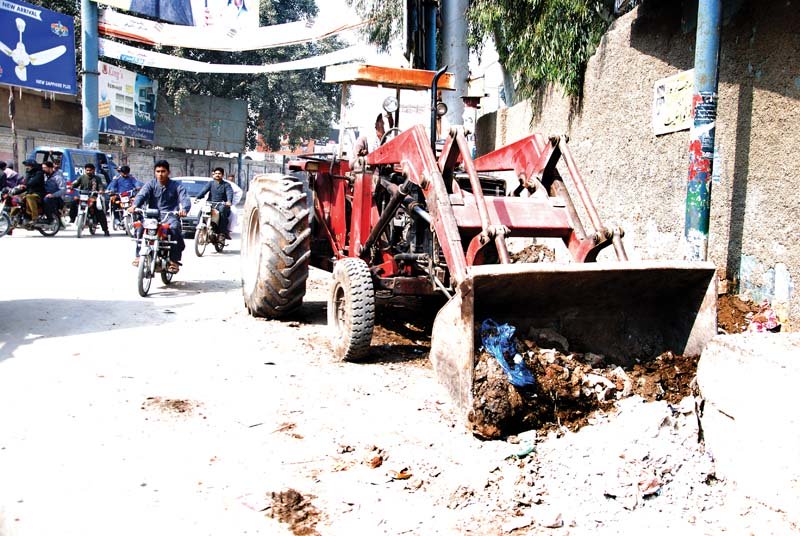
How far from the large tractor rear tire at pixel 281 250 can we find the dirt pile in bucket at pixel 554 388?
2796 mm

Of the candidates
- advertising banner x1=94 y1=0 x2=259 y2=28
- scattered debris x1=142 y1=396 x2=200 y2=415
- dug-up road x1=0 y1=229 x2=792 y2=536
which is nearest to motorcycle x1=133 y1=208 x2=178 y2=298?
dug-up road x1=0 y1=229 x2=792 y2=536

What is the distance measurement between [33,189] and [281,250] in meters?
11.8

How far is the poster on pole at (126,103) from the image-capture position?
27.2m

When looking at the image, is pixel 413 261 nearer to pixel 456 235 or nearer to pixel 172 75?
pixel 456 235

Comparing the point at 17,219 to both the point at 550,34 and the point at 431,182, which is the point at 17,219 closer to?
the point at 550,34

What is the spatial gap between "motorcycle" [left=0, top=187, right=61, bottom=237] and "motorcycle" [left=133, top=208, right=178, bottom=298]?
7.16 metres

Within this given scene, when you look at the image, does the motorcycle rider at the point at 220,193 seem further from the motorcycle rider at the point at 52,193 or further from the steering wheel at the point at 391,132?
the steering wheel at the point at 391,132

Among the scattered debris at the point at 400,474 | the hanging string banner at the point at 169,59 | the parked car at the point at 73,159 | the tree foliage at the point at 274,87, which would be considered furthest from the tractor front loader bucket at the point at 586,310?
the tree foliage at the point at 274,87

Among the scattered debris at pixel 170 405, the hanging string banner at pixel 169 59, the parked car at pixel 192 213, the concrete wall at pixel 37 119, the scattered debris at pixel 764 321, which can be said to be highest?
the hanging string banner at pixel 169 59

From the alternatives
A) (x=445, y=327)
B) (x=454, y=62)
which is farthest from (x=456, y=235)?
(x=454, y=62)

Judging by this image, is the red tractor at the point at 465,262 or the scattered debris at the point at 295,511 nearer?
the scattered debris at the point at 295,511

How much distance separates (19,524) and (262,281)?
12.4ft

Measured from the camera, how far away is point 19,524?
298cm

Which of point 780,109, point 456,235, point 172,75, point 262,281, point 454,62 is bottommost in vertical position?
point 262,281
